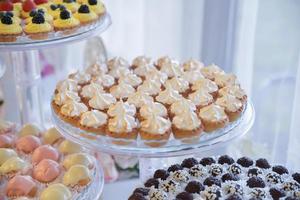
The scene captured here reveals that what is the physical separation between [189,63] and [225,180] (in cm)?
43

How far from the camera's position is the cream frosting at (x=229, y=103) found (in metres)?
1.25

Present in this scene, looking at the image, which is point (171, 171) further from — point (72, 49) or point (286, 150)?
point (72, 49)

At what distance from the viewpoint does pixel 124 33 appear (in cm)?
241

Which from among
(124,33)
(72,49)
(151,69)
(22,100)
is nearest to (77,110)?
(151,69)

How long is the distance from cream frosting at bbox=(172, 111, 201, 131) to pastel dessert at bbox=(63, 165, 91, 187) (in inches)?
10.0

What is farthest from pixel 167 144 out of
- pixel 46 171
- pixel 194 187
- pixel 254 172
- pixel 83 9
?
pixel 83 9

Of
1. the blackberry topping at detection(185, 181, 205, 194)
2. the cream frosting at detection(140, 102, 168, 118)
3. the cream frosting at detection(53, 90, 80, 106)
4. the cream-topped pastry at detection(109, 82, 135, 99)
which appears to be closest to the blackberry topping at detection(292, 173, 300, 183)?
the blackberry topping at detection(185, 181, 205, 194)

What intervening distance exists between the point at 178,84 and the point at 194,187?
0.32m

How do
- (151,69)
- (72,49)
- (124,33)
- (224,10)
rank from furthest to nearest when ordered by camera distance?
(72,49)
(124,33)
(224,10)
(151,69)

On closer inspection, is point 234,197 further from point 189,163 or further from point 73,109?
point 73,109

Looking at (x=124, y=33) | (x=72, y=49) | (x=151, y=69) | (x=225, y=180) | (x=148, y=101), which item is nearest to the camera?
(x=225, y=180)

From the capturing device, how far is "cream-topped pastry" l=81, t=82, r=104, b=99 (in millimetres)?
1329

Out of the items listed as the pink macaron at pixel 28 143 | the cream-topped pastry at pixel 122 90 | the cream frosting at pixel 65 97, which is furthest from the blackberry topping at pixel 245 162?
Result: the pink macaron at pixel 28 143

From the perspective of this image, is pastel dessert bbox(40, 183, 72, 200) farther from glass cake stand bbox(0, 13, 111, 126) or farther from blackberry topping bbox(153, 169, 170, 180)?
glass cake stand bbox(0, 13, 111, 126)
